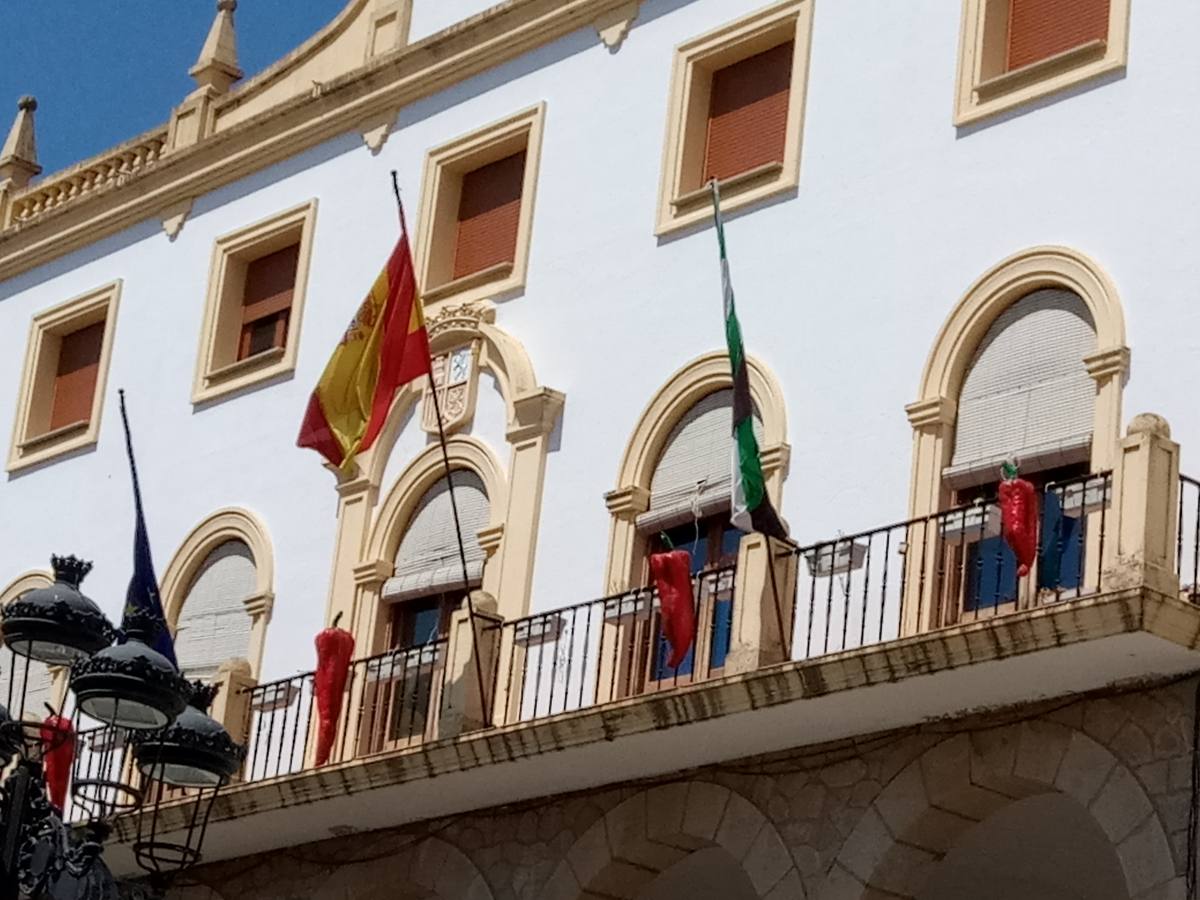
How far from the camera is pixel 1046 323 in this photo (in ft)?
67.7

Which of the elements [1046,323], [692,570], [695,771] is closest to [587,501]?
[692,570]

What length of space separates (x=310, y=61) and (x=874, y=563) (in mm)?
9515

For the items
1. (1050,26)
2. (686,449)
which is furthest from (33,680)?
(1050,26)

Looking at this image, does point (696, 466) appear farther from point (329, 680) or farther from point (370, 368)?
point (329, 680)

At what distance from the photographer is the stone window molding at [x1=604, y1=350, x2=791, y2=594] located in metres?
22.7

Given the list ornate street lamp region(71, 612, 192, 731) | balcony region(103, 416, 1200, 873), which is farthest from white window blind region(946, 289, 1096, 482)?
ornate street lamp region(71, 612, 192, 731)

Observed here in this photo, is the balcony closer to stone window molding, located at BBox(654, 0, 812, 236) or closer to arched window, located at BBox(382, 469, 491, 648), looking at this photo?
arched window, located at BBox(382, 469, 491, 648)

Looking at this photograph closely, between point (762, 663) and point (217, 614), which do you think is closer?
point (762, 663)

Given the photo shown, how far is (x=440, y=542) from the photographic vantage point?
24.7 meters

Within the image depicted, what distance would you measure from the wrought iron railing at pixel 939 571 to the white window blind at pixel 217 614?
6.72 m

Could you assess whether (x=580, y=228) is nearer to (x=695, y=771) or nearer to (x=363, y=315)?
(x=363, y=315)

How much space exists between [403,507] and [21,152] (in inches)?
339

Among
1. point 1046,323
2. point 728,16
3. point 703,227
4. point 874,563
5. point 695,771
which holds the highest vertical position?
point 728,16

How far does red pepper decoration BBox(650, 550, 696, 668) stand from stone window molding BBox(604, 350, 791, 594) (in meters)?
1.80
